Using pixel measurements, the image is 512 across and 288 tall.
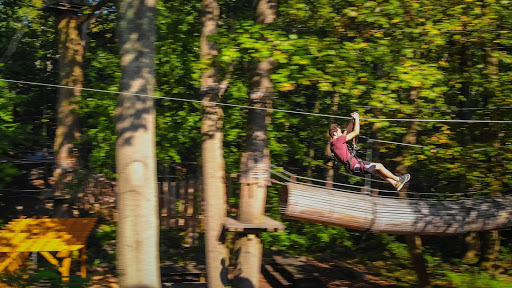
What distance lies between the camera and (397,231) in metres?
8.30

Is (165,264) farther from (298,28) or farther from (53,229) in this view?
(298,28)

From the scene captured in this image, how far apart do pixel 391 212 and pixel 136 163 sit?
405 cm

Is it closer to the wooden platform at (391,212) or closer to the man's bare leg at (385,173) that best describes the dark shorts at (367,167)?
the man's bare leg at (385,173)

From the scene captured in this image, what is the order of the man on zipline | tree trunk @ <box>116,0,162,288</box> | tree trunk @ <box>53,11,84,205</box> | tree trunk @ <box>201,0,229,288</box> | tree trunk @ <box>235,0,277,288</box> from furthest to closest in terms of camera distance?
tree trunk @ <box>53,11,84,205</box>
tree trunk @ <box>201,0,229,288</box>
tree trunk @ <box>235,0,277,288</box>
the man on zipline
tree trunk @ <box>116,0,162,288</box>

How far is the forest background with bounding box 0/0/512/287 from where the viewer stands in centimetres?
871

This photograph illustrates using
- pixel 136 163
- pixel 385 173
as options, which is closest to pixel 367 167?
pixel 385 173

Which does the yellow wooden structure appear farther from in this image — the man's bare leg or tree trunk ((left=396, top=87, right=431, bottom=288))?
tree trunk ((left=396, top=87, right=431, bottom=288))

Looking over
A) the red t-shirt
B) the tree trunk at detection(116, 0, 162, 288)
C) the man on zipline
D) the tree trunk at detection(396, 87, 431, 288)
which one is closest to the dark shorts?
the man on zipline

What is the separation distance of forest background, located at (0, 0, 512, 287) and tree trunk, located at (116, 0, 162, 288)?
5.15ft

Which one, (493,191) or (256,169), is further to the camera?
(493,191)

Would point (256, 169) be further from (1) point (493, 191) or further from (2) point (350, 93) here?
(1) point (493, 191)

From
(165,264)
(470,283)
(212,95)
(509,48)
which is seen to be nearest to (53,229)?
(165,264)

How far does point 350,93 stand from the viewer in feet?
28.5

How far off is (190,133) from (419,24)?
526 centimetres
